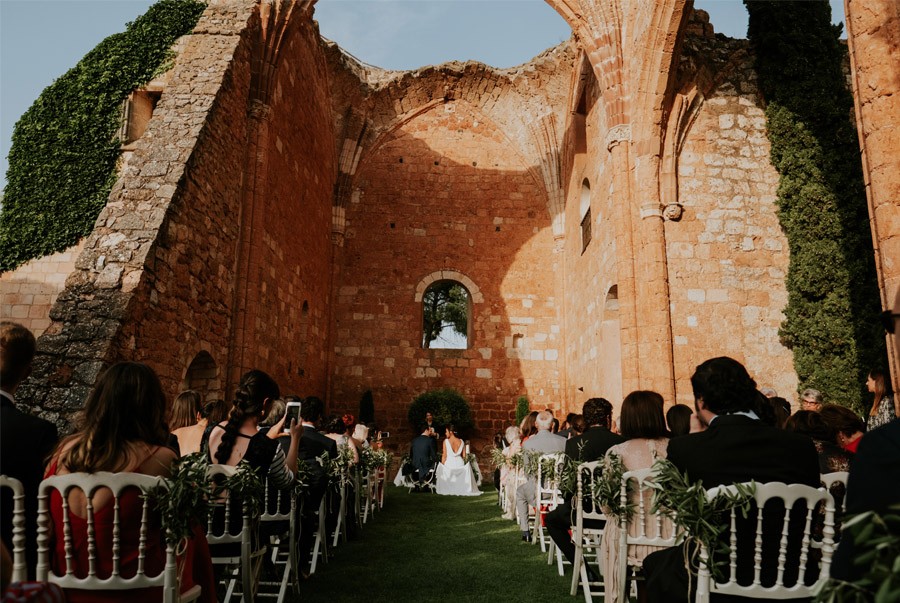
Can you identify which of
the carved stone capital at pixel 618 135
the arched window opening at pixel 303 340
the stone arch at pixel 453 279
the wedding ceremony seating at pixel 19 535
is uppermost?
the carved stone capital at pixel 618 135

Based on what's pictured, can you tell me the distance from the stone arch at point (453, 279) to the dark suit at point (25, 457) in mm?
13739

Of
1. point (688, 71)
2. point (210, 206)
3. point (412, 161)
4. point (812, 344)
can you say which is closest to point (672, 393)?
point (812, 344)

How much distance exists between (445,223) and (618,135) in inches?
277

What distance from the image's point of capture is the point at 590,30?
10.5 m

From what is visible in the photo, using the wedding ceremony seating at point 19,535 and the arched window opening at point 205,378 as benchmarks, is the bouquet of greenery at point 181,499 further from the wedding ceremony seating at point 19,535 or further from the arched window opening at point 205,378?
the arched window opening at point 205,378

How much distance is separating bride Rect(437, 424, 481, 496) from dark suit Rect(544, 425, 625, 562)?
636 centimetres

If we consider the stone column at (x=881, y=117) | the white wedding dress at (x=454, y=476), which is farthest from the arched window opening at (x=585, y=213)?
the stone column at (x=881, y=117)

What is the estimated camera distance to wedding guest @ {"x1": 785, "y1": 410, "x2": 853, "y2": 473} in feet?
11.5

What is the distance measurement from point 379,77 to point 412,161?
2.32 meters

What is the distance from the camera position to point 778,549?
2.37 m

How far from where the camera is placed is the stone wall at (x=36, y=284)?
8500mm

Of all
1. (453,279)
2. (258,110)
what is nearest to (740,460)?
(258,110)

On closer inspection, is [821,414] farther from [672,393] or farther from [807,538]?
[672,393]

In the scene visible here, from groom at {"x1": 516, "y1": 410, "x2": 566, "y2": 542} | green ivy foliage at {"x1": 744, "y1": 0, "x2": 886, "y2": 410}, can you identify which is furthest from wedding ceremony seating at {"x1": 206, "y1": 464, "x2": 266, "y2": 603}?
green ivy foliage at {"x1": 744, "y1": 0, "x2": 886, "y2": 410}
